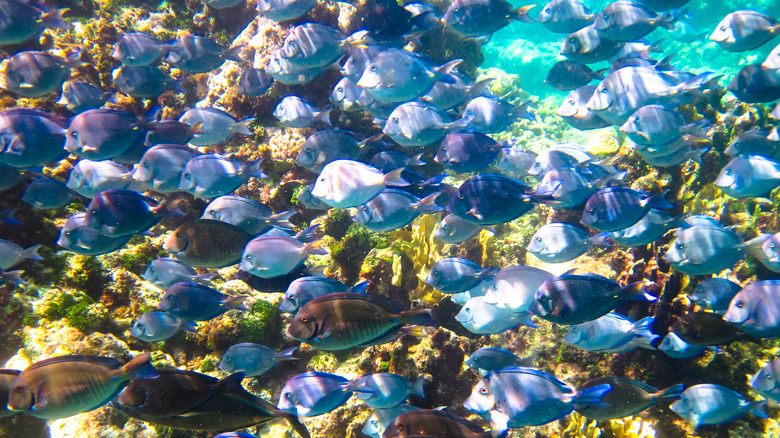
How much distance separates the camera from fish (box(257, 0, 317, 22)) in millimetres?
5352

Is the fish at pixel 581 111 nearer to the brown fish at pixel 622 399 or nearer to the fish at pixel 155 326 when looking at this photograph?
the brown fish at pixel 622 399

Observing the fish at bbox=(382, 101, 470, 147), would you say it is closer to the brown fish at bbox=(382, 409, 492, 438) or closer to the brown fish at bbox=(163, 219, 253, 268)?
the brown fish at bbox=(163, 219, 253, 268)

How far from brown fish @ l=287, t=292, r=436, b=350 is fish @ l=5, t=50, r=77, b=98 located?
5.82 m

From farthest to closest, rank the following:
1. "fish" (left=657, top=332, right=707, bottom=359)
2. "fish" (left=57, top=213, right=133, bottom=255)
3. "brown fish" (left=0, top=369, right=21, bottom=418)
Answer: "fish" (left=57, top=213, right=133, bottom=255)
"fish" (left=657, top=332, right=707, bottom=359)
"brown fish" (left=0, top=369, right=21, bottom=418)

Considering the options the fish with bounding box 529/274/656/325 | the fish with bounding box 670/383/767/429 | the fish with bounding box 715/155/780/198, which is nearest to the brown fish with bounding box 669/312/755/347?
the fish with bounding box 670/383/767/429

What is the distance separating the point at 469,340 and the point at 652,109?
13.4 feet

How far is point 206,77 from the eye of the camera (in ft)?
26.3

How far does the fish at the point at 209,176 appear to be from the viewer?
12.8 feet

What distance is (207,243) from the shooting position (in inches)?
136

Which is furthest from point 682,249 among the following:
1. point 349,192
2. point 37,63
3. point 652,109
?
point 37,63

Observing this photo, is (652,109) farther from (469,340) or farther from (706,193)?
(469,340)

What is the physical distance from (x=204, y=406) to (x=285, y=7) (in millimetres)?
5685

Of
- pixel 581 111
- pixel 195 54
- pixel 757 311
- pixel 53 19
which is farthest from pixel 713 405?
pixel 53 19

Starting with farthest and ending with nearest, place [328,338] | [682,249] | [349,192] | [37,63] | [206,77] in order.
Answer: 1. [206,77]
2. [37,63]
3. [682,249]
4. [349,192]
5. [328,338]
